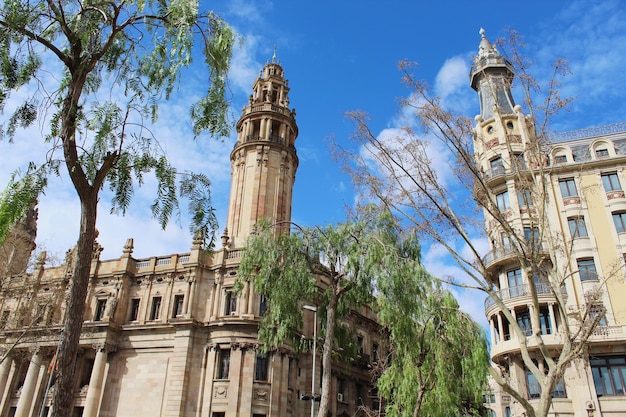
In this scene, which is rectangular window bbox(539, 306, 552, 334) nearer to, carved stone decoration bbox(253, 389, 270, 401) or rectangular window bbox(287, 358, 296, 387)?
rectangular window bbox(287, 358, 296, 387)

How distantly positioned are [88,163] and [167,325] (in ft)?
86.3

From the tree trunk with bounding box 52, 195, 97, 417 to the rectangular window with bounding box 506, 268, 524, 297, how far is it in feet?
86.7

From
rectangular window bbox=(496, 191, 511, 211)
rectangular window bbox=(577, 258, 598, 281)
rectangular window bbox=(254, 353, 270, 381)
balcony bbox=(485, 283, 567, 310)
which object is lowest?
rectangular window bbox=(254, 353, 270, 381)

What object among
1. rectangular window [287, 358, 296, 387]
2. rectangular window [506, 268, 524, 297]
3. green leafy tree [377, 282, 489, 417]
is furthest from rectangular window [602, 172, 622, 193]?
rectangular window [287, 358, 296, 387]

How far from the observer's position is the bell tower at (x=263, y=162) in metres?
39.6

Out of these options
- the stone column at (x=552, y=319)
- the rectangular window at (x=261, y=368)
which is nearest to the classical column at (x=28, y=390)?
the rectangular window at (x=261, y=368)

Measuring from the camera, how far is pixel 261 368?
3186 cm

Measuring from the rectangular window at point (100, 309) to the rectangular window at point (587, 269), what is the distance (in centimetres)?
3163

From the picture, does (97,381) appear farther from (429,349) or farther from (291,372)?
(429,349)

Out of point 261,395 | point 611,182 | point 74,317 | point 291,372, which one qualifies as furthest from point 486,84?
point 74,317

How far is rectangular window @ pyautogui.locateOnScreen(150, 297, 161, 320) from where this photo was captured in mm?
35781

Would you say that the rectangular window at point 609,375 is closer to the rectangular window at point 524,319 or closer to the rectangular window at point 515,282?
the rectangular window at point 524,319

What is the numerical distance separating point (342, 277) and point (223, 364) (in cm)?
1419

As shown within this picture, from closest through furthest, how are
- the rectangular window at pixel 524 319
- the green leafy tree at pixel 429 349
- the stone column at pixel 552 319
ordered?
the green leafy tree at pixel 429 349, the stone column at pixel 552 319, the rectangular window at pixel 524 319
